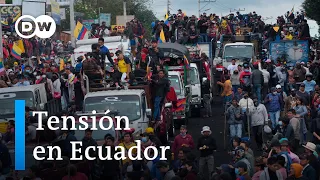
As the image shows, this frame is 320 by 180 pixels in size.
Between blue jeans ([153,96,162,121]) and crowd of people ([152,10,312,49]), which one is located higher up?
crowd of people ([152,10,312,49])

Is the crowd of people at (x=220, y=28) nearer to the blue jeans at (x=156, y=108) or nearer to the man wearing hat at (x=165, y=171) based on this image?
the blue jeans at (x=156, y=108)

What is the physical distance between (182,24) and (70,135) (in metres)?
30.3

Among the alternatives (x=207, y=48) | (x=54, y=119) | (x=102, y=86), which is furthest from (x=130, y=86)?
(x=207, y=48)

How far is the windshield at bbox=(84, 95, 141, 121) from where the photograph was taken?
77.2ft

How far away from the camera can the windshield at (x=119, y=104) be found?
23.5 meters

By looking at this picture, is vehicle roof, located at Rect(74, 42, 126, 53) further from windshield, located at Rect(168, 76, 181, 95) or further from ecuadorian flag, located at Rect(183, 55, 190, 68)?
windshield, located at Rect(168, 76, 181, 95)

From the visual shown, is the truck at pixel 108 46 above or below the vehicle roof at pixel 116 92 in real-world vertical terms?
above

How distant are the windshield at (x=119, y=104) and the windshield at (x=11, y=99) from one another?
2599 mm

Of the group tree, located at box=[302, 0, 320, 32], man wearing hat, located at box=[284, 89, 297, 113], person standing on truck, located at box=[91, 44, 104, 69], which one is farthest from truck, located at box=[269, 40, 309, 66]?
person standing on truck, located at box=[91, 44, 104, 69]

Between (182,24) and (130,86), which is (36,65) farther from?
(130,86)

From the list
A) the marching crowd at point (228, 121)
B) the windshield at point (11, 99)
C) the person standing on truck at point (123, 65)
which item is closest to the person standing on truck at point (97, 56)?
the marching crowd at point (228, 121)

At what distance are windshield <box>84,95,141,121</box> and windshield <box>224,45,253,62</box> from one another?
20539mm

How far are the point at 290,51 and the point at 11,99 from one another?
21143 millimetres

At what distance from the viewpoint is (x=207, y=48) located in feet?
149
